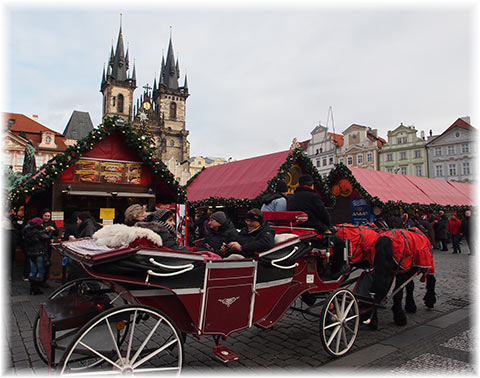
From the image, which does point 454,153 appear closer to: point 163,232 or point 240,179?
point 240,179

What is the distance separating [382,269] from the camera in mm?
4523

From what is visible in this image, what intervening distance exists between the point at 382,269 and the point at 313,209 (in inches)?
51.5

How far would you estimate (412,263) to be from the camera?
4.77 meters

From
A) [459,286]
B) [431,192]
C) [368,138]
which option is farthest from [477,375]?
[368,138]

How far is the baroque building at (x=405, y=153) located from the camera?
4459 centimetres

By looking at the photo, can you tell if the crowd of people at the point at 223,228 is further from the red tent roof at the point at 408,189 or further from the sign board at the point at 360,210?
the red tent roof at the point at 408,189

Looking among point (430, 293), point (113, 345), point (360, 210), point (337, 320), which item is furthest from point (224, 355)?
point (360, 210)

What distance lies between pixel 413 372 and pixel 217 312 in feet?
6.68

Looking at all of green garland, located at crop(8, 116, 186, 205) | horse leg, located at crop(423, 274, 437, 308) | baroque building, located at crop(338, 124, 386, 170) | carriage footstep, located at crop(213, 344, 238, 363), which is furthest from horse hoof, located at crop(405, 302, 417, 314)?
baroque building, located at crop(338, 124, 386, 170)

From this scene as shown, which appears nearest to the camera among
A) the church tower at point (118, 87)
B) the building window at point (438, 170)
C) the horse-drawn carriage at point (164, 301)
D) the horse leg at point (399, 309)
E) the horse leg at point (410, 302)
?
the horse-drawn carriage at point (164, 301)

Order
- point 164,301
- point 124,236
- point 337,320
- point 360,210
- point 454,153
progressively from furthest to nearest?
point 454,153, point 360,210, point 337,320, point 164,301, point 124,236

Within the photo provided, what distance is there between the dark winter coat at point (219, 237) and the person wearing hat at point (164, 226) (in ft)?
2.34

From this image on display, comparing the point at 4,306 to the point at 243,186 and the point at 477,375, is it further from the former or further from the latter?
the point at 243,186

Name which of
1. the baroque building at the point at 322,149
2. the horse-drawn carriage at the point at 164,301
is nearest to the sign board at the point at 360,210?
the horse-drawn carriage at the point at 164,301
